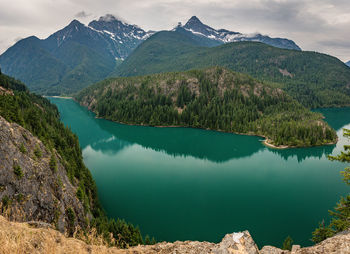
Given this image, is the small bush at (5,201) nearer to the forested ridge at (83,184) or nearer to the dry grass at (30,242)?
the forested ridge at (83,184)

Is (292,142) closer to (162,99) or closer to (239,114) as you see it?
(239,114)

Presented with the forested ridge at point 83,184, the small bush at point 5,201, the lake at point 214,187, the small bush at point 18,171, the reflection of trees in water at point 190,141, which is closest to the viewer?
the small bush at point 5,201

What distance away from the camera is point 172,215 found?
3981cm

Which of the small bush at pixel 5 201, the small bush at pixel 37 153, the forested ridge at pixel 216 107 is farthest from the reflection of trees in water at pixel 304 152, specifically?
the small bush at pixel 5 201

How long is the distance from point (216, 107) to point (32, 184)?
127 meters

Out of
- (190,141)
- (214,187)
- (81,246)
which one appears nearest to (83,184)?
(214,187)

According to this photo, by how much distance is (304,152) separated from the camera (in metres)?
86.8

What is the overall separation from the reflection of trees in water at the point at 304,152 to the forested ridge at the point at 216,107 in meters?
3.43

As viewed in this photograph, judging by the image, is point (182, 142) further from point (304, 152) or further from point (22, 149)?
point (22, 149)

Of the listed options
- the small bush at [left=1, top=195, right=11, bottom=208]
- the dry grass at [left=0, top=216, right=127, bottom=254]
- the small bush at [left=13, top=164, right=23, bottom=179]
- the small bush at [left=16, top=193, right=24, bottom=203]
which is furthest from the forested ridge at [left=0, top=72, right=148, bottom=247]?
the dry grass at [left=0, top=216, right=127, bottom=254]

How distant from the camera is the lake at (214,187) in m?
36.8

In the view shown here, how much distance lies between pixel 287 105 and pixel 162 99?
298ft

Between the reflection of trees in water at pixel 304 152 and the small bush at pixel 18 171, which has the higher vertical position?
the small bush at pixel 18 171

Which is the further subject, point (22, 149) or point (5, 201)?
point (22, 149)
